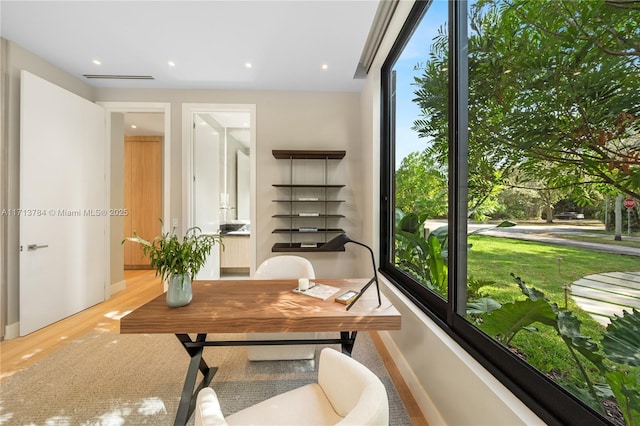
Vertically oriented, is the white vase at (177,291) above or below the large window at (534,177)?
below

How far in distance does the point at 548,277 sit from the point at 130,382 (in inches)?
103

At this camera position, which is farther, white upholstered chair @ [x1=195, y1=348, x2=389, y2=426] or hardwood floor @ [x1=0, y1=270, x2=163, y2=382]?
hardwood floor @ [x1=0, y1=270, x2=163, y2=382]

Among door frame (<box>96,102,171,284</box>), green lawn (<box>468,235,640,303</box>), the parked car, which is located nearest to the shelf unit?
door frame (<box>96,102,171,284</box>)

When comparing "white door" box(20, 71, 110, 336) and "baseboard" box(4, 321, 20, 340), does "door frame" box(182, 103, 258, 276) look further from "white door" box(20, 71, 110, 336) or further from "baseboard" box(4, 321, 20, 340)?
"baseboard" box(4, 321, 20, 340)

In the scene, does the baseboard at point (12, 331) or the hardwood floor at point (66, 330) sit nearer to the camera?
the hardwood floor at point (66, 330)

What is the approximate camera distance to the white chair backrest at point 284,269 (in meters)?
2.16

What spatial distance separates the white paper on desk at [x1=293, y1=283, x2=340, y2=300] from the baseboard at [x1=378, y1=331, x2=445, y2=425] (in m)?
0.77

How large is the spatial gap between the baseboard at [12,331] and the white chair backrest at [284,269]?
250cm

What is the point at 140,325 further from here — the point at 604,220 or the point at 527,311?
the point at 604,220

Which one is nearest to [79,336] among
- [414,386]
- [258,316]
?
[258,316]

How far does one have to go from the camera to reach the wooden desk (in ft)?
4.28

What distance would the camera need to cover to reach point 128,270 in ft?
15.8

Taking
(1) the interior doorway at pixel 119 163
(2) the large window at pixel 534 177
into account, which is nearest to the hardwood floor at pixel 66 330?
(1) the interior doorway at pixel 119 163

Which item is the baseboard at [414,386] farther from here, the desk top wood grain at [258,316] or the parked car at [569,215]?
the parked car at [569,215]
